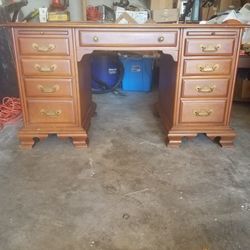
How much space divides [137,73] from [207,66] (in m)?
1.28

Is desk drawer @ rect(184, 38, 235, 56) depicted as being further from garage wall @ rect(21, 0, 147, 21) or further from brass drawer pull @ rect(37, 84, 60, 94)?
garage wall @ rect(21, 0, 147, 21)

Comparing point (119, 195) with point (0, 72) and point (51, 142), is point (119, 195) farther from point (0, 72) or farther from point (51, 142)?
point (0, 72)

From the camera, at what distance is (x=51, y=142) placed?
189cm

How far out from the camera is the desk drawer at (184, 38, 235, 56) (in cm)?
162

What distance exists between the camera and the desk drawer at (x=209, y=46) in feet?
5.32

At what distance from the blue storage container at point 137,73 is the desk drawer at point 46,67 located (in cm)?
126

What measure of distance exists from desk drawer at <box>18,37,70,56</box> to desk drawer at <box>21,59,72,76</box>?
0.15ft

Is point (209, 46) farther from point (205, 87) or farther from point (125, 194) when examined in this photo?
point (125, 194)

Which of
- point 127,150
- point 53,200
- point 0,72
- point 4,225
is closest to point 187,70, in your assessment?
point 127,150

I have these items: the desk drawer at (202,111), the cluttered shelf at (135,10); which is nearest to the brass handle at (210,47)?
the desk drawer at (202,111)

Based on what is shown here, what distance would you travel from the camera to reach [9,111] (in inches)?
90.4

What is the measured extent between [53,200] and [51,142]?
624 mm

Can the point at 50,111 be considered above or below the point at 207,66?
below

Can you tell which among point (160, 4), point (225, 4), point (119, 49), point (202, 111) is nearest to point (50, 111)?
point (119, 49)
